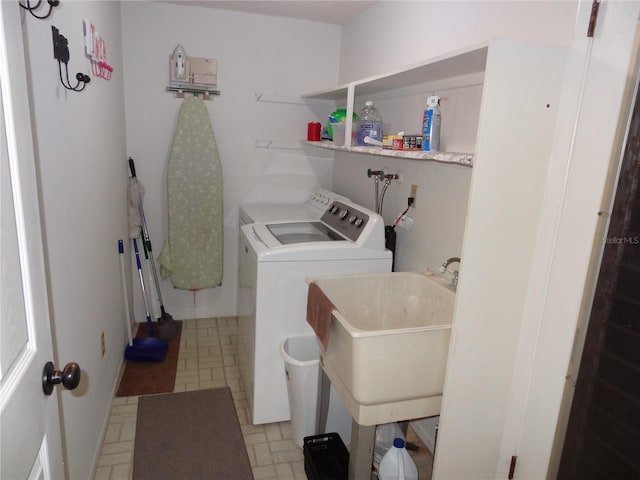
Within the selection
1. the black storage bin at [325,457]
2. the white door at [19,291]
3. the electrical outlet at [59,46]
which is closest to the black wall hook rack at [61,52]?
the electrical outlet at [59,46]

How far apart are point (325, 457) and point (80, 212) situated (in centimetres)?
146

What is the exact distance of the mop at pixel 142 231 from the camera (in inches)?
119

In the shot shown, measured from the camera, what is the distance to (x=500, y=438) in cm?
156

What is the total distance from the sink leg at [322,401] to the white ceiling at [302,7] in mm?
2256

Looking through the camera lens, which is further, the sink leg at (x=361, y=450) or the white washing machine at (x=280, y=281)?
the white washing machine at (x=280, y=281)

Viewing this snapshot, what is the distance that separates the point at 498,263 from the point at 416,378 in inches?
19.1

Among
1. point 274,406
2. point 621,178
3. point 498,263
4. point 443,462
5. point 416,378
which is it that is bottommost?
point 274,406

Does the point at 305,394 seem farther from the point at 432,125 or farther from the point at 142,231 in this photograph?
the point at 142,231

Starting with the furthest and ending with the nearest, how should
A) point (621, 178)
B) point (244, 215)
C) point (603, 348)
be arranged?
point (244, 215) < point (603, 348) < point (621, 178)

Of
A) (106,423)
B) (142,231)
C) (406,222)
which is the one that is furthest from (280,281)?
(142,231)

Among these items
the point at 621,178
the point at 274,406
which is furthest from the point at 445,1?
the point at 274,406

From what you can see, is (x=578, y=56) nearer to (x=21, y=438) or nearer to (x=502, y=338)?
(x=502, y=338)

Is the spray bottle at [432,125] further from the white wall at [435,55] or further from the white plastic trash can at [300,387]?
the white plastic trash can at [300,387]

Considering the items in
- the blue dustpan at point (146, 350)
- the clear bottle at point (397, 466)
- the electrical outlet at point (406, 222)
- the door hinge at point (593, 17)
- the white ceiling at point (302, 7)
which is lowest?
the blue dustpan at point (146, 350)
